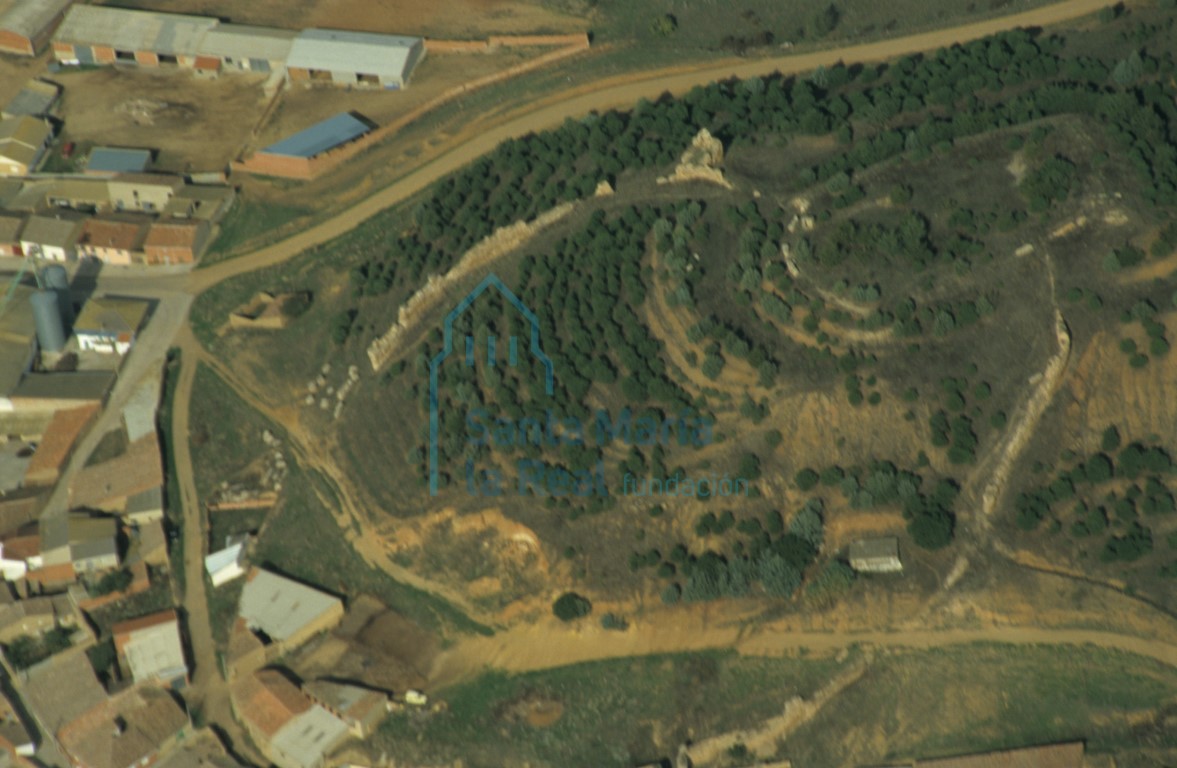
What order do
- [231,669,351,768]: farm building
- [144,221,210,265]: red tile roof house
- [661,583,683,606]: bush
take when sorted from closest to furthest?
[231,669,351,768]: farm building < [661,583,683,606]: bush < [144,221,210,265]: red tile roof house

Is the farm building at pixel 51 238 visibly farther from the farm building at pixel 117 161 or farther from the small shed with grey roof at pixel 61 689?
the small shed with grey roof at pixel 61 689

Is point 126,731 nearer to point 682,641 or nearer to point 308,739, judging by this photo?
point 308,739

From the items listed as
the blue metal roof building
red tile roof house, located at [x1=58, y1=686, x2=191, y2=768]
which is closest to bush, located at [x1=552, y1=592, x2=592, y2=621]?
red tile roof house, located at [x1=58, y1=686, x2=191, y2=768]

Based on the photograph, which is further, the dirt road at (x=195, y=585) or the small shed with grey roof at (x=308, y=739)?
the dirt road at (x=195, y=585)

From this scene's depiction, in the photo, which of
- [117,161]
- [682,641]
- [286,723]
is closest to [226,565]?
[286,723]

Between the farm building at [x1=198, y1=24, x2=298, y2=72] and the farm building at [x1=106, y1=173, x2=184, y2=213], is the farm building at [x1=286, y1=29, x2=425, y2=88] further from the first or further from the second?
the farm building at [x1=106, y1=173, x2=184, y2=213]

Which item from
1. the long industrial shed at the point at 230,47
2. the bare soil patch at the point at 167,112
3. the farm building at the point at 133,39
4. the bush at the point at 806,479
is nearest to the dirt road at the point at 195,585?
the bare soil patch at the point at 167,112
